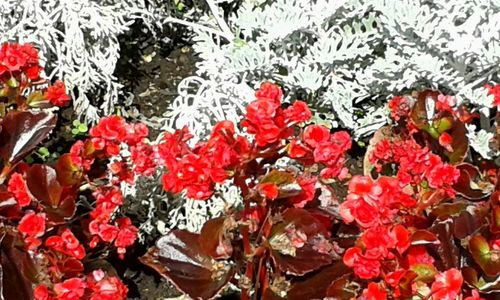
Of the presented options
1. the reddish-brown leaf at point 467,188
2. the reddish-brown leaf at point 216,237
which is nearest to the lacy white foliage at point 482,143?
the reddish-brown leaf at point 467,188

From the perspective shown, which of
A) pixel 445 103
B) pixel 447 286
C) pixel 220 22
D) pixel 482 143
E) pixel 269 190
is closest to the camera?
pixel 447 286

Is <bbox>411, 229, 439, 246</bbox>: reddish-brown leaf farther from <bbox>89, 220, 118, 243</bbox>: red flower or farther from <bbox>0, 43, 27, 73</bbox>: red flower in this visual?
<bbox>0, 43, 27, 73</bbox>: red flower

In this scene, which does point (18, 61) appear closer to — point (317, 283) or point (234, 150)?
point (234, 150)

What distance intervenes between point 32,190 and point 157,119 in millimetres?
1307

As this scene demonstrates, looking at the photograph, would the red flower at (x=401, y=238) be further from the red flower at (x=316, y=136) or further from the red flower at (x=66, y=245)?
the red flower at (x=66, y=245)

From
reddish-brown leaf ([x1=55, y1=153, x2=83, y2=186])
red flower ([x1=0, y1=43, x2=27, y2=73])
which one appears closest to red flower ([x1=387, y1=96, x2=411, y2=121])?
reddish-brown leaf ([x1=55, y1=153, x2=83, y2=186])

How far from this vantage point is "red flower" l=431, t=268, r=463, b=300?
155 centimetres

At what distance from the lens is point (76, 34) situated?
9.17 feet

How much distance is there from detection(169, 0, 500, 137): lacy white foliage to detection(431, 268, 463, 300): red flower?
1.04m

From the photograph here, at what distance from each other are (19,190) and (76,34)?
39.7 inches

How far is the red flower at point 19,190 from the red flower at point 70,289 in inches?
8.7

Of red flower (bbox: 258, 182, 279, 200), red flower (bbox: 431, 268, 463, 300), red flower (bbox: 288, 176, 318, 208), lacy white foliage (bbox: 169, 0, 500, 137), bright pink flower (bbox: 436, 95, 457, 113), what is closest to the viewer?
red flower (bbox: 431, 268, 463, 300)

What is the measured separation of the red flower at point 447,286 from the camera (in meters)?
1.55

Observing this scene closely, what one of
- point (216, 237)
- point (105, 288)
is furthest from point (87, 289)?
point (216, 237)
